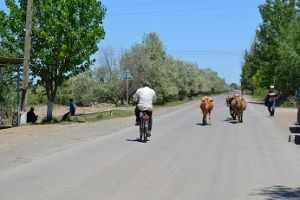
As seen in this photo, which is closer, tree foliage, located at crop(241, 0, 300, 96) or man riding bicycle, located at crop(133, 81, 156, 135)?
man riding bicycle, located at crop(133, 81, 156, 135)

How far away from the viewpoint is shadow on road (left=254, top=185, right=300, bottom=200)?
889 centimetres

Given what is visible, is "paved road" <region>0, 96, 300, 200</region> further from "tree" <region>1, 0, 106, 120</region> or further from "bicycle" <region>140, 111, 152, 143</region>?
"tree" <region>1, 0, 106, 120</region>

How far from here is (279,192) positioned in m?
9.29

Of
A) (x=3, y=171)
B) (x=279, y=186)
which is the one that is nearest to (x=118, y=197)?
(x=279, y=186)

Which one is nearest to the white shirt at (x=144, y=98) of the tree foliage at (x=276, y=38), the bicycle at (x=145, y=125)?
the bicycle at (x=145, y=125)

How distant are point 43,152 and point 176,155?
11.5 ft

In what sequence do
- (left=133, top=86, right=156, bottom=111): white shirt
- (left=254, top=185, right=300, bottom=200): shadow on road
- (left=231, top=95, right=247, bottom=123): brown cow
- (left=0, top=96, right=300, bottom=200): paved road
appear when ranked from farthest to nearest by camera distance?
(left=231, top=95, right=247, bottom=123): brown cow, (left=133, top=86, right=156, bottom=111): white shirt, (left=0, top=96, right=300, bottom=200): paved road, (left=254, top=185, right=300, bottom=200): shadow on road

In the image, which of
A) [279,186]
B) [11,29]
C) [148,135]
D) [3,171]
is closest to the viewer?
[279,186]

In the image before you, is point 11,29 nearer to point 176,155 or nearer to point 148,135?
point 148,135

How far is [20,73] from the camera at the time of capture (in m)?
29.7

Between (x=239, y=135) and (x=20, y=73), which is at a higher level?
(x=20, y=73)

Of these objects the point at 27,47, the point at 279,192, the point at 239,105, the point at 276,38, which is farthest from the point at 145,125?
the point at 276,38

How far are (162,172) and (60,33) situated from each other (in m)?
18.2

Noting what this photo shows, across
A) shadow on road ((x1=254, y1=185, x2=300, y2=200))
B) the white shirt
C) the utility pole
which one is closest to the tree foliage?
the utility pole
